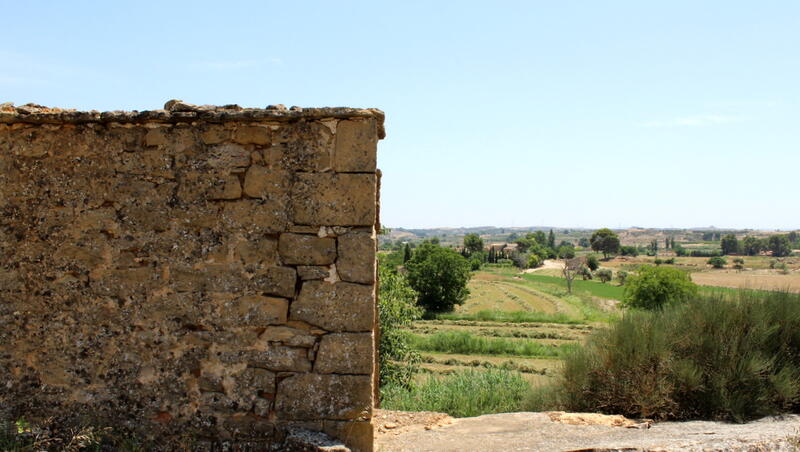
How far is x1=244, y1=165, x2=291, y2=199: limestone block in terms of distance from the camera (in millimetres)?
3854

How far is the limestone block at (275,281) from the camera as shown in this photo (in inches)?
151

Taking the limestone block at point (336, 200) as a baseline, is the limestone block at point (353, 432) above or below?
below

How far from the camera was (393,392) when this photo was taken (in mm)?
9586

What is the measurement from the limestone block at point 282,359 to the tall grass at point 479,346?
67.6ft

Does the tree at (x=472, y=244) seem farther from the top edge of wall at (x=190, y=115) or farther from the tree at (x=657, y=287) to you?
the top edge of wall at (x=190, y=115)

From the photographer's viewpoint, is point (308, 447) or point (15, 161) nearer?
point (308, 447)

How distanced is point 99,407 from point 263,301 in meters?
1.36

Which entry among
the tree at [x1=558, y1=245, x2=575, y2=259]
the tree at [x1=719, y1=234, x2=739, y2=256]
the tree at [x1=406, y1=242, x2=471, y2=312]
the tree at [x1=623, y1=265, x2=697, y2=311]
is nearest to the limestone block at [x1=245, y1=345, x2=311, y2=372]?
the tree at [x1=623, y1=265, x2=697, y2=311]

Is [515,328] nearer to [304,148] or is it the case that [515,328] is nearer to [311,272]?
[311,272]

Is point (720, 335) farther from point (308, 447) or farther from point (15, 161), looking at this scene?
point (15, 161)

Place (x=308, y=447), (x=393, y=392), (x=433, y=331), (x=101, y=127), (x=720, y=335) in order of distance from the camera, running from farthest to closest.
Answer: (x=433, y=331), (x=393, y=392), (x=720, y=335), (x=101, y=127), (x=308, y=447)

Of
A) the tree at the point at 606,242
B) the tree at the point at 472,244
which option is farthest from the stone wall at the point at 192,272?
the tree at the point at 606,242

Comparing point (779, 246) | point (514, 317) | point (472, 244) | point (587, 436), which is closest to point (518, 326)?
point (514, 317)

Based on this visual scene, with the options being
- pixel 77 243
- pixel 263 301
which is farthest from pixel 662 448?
pixel 77 243
